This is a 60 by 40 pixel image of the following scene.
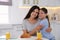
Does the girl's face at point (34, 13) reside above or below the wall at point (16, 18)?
above

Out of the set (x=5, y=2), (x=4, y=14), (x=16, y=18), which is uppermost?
(x=5, y=2)

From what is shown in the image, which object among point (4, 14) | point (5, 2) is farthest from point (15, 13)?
point (5, 2)

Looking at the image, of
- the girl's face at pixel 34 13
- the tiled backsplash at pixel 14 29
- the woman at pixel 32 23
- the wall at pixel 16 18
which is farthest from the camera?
the wall at pixel 16 18

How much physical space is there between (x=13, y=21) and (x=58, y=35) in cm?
149

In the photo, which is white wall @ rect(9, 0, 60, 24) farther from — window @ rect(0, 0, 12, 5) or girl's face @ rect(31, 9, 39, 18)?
girl's face @ rect(31, 9, 39, 18)

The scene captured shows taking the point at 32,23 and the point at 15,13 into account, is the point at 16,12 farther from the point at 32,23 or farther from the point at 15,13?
the point at 32,23

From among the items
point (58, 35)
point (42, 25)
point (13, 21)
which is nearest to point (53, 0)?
point (58, 35)

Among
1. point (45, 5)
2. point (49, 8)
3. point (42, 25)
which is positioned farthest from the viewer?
point (49, 8)

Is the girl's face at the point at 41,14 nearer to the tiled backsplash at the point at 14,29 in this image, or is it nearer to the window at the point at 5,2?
the tiled backsplash at the point at 14,29

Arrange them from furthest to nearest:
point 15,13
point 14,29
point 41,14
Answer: point 15,13 < point 14,29 < point 41,14

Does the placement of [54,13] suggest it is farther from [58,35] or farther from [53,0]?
[58,35]

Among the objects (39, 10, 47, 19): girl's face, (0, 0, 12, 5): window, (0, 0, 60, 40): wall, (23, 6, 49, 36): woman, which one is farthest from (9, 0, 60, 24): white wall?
(39, 10, 47, 19): girl's face

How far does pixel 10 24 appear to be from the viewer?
182 inches

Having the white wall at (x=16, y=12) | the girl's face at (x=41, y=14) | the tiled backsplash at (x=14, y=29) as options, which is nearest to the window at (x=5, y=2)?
the white wall at (x=16, y=12)
